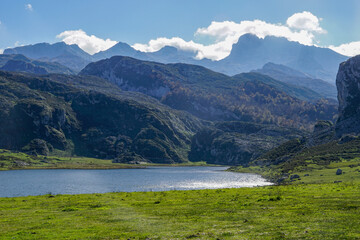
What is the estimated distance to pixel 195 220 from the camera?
112ft

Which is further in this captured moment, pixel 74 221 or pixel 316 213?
pixel 74 221

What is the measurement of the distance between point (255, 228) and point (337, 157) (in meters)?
152

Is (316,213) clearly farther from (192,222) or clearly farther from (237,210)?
(192,222)

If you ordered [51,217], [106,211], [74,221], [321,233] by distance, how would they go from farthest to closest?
[106,211] → [51,217] → [74,221] → [321,233]

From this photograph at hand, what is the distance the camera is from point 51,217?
38.5 meters

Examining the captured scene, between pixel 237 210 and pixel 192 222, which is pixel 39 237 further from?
pixel 237 210

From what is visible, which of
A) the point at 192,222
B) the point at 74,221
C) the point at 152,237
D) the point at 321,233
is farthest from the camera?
the point at 74,221

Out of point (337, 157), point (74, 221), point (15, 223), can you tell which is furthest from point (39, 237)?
point (337, 157)

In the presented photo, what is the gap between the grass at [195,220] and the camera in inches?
1065

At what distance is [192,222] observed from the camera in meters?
33.1

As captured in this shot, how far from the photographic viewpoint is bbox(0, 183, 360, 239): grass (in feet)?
88.8

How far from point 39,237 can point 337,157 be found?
535 feet

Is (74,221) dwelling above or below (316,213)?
below

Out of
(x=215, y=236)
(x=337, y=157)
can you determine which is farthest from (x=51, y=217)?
(x=337, y=157)
